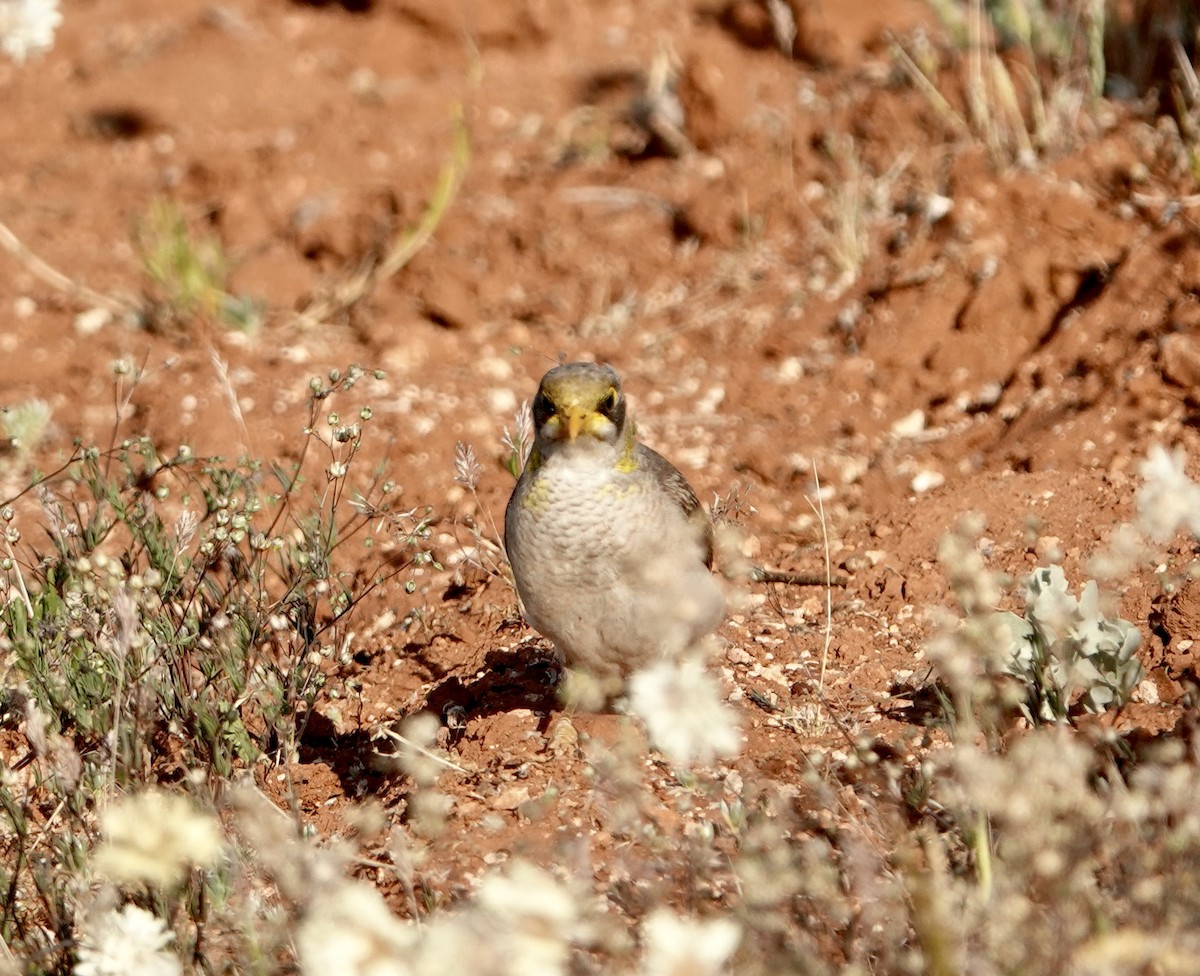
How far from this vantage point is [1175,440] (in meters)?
5.41

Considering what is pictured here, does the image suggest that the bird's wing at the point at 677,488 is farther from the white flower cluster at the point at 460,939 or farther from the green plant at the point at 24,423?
the white flower cluster at the point at 460,939

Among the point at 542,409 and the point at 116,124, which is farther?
the point at 116,124

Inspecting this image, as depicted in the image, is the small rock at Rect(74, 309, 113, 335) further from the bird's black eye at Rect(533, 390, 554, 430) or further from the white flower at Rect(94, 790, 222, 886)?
the white flower at Rect(94, 790, 222, 886)


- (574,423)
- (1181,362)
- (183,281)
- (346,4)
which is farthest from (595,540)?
(346,4)

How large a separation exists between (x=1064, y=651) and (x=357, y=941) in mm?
2247

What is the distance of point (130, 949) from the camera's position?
294cm

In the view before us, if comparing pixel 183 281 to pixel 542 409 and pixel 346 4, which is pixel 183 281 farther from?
pixel 346 4

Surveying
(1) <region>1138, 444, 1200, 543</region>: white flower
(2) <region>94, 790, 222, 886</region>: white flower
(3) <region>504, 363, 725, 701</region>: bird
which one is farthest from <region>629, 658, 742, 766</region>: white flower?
(3) <region>504, 363, 725, 701</region>: bird

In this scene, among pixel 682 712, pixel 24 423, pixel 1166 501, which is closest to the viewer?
pixel 682 712

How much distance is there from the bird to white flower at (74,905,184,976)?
149cm

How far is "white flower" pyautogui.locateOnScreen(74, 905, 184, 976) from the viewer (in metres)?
2.92

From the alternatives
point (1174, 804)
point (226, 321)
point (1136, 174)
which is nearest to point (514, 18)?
point (226, 321)

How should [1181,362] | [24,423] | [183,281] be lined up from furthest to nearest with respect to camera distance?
[183,281] < [1181,362] < [24,423]

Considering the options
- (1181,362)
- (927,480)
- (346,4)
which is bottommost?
(927,480)
